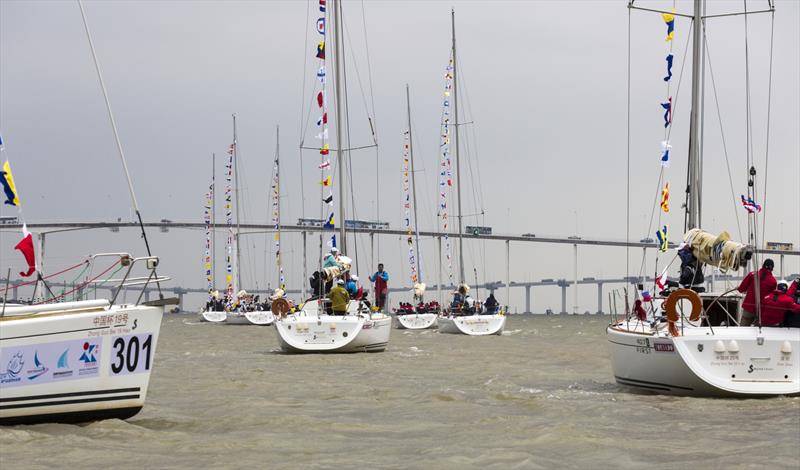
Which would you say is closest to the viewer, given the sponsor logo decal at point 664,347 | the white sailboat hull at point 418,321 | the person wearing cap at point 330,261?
the sponsor logo decal at point 664,347

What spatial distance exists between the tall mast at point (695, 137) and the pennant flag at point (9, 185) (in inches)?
370

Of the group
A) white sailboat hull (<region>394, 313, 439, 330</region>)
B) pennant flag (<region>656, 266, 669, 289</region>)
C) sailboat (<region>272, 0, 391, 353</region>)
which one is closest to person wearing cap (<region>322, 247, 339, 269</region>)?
sailboat (<region>272, 0, 391, 353</region>)

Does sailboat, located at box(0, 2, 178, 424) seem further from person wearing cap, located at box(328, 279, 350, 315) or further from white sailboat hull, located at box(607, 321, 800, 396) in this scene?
person wearing cap, located at box(328, 279, 350, 315)

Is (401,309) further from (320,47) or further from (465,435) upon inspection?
(465,435)

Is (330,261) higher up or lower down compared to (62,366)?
lower down

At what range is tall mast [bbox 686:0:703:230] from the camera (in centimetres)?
1575

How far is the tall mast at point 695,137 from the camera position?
620 inches

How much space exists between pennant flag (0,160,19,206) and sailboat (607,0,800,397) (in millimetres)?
6534

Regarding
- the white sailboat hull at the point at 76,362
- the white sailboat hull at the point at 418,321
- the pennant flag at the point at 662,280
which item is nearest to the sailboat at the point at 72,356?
the white sailboat hull at the point at 76,362

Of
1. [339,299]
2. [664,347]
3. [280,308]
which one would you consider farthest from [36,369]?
[280,308]

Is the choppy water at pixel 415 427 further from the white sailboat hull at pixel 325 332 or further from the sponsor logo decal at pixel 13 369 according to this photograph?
the white sailboat hull at pixel 325 332

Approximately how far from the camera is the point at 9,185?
9.95 meters

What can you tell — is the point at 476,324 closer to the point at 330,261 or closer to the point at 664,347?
the point at 330,261

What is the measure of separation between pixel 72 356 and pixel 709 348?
6195 millimetres
